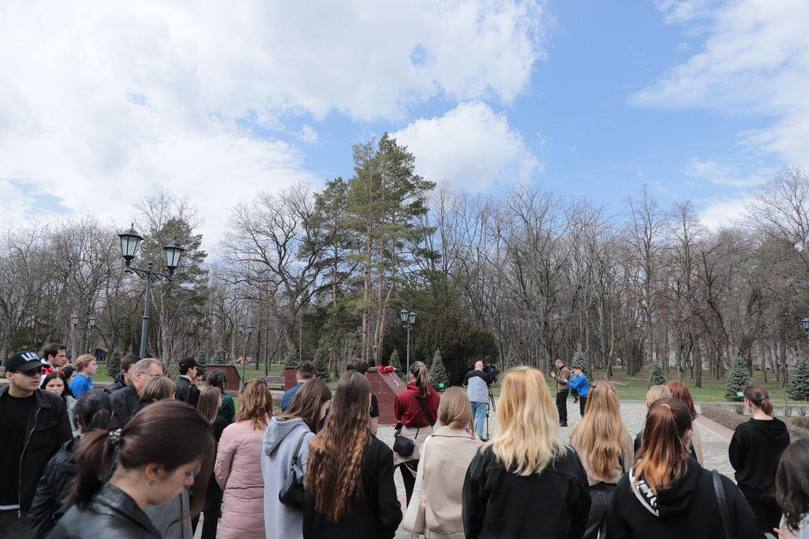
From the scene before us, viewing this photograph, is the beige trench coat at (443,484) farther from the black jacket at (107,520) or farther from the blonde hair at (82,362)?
the blonde hair at (82,362)

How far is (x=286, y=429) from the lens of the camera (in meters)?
3.41

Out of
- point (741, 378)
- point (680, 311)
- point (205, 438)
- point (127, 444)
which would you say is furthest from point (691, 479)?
point (680, 311)

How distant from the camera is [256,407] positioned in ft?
13.7

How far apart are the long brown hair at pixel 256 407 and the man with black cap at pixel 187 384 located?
6.39ft

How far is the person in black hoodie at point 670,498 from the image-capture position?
2.42 m

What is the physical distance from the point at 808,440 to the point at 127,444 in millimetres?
2972

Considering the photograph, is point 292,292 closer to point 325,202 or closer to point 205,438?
point 325,202

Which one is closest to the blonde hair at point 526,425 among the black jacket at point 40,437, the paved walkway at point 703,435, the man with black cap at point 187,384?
the black jacket at point 40,437

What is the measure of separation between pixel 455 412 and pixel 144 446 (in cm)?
216

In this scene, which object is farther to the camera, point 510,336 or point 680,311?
point 510,336

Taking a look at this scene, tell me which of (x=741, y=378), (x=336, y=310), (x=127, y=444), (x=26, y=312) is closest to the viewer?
(x=127, y=444)

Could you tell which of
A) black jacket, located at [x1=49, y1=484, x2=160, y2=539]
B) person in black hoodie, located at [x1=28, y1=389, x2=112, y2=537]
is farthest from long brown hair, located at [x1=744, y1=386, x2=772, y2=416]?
person in black hoodie, located at [x1=28, y1=389, x2=112, y2=537]

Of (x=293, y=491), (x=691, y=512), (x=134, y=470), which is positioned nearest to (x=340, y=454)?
(x=293, y=491)

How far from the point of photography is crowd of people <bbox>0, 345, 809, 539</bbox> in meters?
1.69
